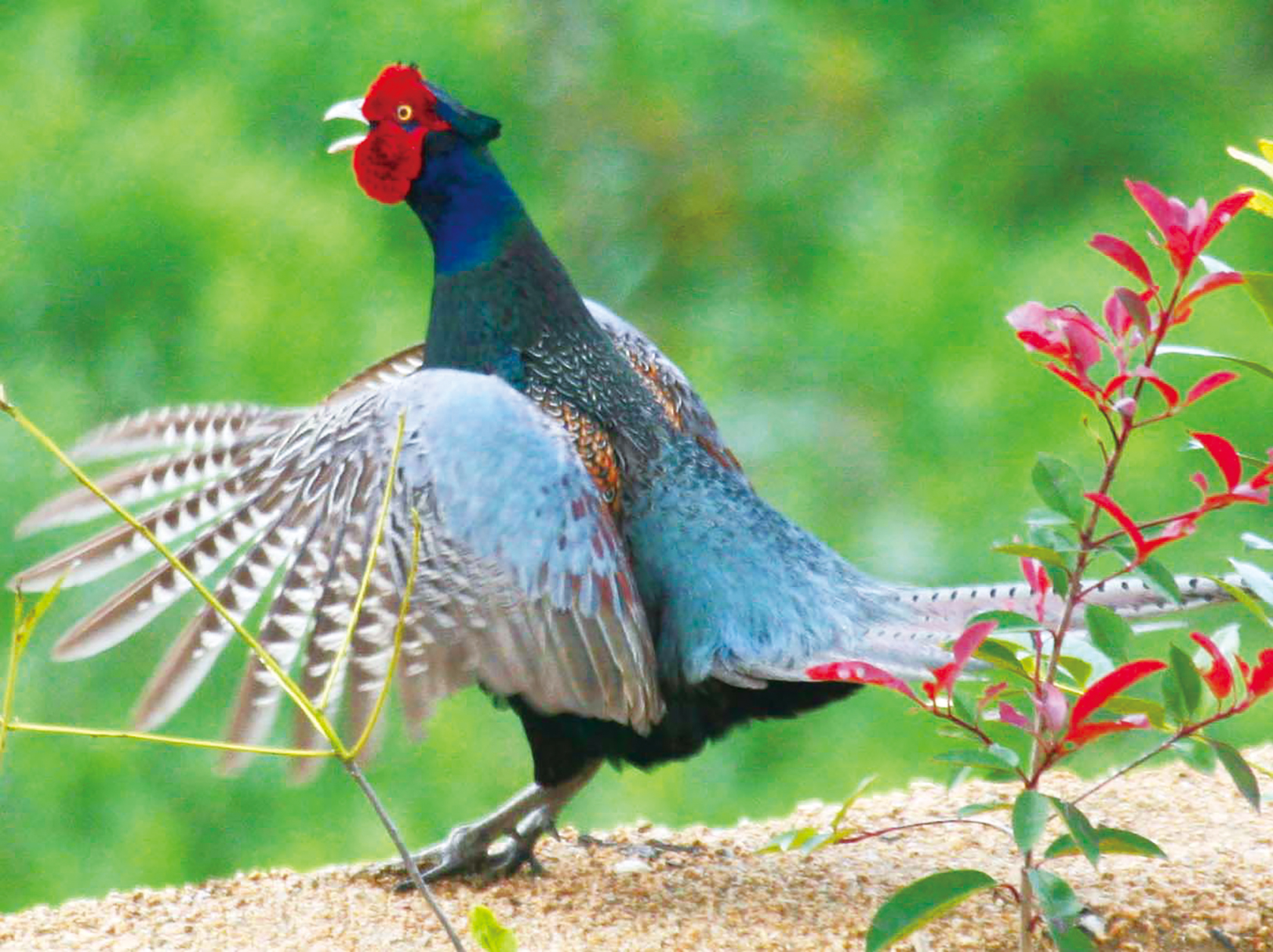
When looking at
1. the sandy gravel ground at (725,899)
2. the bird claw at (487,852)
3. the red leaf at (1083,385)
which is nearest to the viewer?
the red leaf at (1083,385)

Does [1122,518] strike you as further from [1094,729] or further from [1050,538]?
[1094,729]

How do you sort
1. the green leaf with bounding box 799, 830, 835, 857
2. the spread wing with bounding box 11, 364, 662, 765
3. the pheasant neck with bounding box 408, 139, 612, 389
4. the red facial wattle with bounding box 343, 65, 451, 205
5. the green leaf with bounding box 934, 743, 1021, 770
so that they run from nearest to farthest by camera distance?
the green leaf with bounding box 934, 743, 1021, 770 < the green leaf with bounding box 799, 830, 835, 857 < the spread wing with bounding box 11, 364, 662, 765 < the pheasant neck with bounding box 408, 139, 612, 389 < the red facial wattle with bounding box 343, 65, 451, 205

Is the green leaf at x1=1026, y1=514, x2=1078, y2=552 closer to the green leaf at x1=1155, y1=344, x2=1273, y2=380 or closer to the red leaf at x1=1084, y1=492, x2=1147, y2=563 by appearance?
the red leaf at x1=1084, y1=492, x2=1147, y2=563

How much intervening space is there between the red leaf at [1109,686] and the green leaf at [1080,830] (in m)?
0.10

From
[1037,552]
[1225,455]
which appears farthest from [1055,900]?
[1225,455]

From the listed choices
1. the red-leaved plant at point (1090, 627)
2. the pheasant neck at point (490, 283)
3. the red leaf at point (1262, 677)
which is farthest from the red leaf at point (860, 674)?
the pheasant neck at point (490, 283)

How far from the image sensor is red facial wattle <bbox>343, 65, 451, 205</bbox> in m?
3.95

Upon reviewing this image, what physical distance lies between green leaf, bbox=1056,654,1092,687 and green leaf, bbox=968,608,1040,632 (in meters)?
0.22

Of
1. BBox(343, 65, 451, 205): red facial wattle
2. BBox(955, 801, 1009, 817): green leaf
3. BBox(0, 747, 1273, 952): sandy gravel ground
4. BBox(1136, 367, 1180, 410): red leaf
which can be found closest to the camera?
BBox(1136, 367, 1180, 410): red leaf

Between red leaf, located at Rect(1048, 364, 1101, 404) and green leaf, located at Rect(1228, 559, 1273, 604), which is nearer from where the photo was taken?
red leaf, located at Rect(1048, 364, 1101, 404)

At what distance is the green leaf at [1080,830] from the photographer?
8.21 feet

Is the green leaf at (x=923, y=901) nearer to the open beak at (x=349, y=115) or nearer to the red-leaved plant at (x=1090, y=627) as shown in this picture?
the red-leaved plant at (x=1090, y=627)

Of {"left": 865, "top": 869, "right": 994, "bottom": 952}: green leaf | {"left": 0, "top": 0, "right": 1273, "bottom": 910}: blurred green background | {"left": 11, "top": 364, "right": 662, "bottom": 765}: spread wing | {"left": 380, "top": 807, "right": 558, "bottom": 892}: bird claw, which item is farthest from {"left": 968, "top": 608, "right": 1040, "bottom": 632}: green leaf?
{"left": 0, "top": 0, "right": 1273, "bottom": 910}: blurred green background

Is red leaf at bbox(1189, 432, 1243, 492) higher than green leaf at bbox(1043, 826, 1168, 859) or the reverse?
higher
